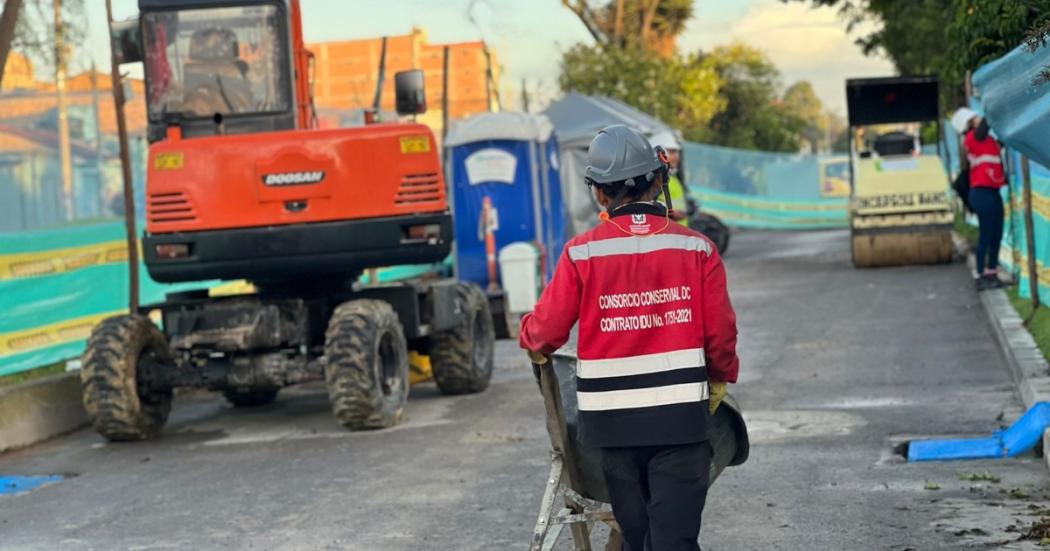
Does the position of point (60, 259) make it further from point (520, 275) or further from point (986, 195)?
point (986, 195)

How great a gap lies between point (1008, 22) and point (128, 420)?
247 inches

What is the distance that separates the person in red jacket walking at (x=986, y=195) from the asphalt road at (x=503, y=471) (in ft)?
8.79

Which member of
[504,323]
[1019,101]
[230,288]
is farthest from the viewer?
[504,323]

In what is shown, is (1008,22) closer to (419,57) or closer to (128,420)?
(128,420)

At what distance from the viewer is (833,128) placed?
155125mm

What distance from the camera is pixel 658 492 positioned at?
16.9ft

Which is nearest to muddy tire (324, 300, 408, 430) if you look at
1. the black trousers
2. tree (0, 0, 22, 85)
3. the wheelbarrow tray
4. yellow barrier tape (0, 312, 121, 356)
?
yellow barrier tape (0, 312, 121, 356)

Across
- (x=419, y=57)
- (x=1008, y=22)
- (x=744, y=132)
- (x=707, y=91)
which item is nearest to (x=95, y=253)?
(x=1008, y=22)

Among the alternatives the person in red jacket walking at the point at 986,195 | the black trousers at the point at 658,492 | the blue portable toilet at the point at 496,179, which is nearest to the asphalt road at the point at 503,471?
the black trousers at the point at 658,492

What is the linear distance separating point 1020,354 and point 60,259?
7769 mm

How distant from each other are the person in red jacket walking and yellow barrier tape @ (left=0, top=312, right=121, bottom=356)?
8983 mm

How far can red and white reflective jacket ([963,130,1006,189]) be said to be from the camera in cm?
1747

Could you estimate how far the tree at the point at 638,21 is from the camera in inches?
2020

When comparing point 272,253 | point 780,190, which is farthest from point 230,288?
point 780,190
